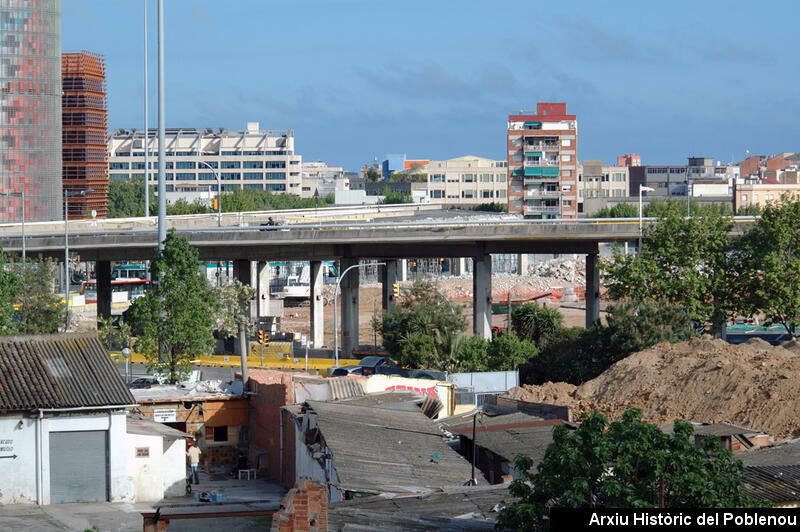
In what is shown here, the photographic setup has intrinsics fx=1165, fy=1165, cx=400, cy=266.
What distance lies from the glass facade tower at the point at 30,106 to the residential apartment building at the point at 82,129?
7.62ft

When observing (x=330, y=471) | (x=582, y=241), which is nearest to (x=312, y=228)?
(x=582, y=241)

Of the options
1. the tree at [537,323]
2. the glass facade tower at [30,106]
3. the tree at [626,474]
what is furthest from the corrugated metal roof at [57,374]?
the glass facade tower at [30,106]

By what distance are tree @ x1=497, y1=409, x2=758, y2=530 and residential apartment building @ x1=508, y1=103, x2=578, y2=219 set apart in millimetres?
131235

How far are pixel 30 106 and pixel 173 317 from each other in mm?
91003

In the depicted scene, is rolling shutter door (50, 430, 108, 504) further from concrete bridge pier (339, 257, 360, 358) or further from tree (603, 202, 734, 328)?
concrete bridge pier (339, 257, 360, 358)

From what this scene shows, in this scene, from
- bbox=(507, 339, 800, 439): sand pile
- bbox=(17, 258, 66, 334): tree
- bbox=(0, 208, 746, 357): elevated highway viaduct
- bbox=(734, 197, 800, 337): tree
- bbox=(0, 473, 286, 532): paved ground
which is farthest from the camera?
bbox=(0, 208, 746, 357): elevated highway viaduct

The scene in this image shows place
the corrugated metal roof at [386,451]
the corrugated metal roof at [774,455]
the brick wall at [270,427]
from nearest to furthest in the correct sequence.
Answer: the corrugated metal roof at [386,451] → the corrugated metal roof at [774,455] → the brick wall at [270,427]

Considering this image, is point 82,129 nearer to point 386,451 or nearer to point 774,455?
point 386,451

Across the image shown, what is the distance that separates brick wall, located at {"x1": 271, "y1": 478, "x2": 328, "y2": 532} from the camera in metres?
16.7

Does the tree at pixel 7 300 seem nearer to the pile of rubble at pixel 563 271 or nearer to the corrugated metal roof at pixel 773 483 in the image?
the corrugated metal roof at pixel 773 483

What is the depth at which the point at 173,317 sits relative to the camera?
4109cm

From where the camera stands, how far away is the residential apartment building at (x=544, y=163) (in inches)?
5768

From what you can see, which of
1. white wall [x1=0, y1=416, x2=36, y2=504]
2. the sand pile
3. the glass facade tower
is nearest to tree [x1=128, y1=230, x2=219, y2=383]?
the sand pile

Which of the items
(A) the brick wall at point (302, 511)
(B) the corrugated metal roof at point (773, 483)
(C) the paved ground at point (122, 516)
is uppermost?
(A) the brick wall at point (302, 511)
